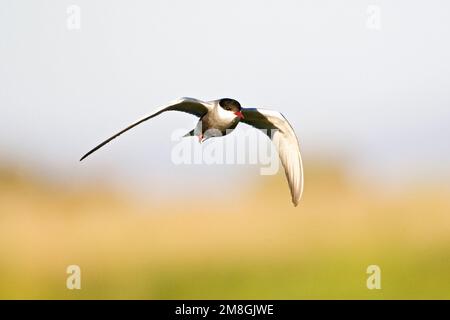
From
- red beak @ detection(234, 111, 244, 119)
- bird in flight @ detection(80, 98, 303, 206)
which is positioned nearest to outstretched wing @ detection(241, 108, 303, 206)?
bird in flight @ detection(80, 98, 303, 206)

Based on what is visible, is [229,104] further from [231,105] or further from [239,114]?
[239,114]

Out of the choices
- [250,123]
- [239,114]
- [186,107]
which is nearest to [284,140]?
[250,123]

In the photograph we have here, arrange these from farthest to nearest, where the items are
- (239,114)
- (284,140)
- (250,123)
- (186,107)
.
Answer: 1. (250,123)
2. (284,140)
3. (186,107)
4. (239,114)

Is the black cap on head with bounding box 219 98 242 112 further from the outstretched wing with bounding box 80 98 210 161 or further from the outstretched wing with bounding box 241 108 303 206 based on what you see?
the outstretched wing with bounding box 241 108 303 206

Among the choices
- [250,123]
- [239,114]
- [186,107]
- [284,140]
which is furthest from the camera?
[250,123]

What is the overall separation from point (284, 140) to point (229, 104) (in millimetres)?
859

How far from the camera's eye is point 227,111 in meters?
8.06

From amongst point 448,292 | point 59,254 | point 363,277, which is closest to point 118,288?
point 59,254

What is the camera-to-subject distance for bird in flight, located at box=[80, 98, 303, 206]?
26.4 ft

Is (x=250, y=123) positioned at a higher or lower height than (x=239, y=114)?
higher

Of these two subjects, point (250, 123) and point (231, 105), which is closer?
point (231, 105)

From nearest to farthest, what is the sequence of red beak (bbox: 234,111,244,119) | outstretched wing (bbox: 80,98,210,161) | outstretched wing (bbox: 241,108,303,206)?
outstretched wing (bbox: 80,98,210,161)
red beak (bbox: 234,111,244,119)
outstretched wing (bbox: 241,108,303,206)

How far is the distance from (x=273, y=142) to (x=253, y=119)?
31 cm

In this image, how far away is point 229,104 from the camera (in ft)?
26.4
